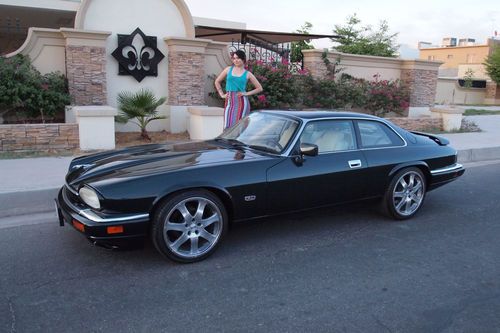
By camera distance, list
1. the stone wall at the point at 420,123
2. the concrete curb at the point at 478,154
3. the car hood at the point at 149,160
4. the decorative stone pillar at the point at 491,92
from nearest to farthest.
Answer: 1. the car hood at the point at 149,160
2. the concrete curb at the point at 478,154
3. the stone wall at the point at 420,123
4. the decorative stone pillar at the point at 491,92

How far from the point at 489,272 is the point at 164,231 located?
289cm

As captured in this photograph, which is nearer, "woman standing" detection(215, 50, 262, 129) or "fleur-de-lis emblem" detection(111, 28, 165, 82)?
"woman standing" detection(215, 50, 262, 129)

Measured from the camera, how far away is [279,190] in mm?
4484

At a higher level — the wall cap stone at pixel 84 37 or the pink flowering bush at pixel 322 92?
the wall cap stone at pixel 84 37

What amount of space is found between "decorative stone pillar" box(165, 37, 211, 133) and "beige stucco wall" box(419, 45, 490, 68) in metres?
45.5

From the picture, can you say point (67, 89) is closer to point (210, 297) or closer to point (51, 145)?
point (51, 145)

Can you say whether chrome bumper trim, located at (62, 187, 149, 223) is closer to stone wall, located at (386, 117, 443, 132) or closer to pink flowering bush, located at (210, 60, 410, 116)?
pink flowering bush, located at (210, 60, 410, 116)

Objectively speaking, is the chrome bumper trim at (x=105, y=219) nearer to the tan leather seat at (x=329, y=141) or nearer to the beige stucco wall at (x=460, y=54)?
the tan leather seat at (x=329, y=141)

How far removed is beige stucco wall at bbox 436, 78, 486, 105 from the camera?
27672 millimetres

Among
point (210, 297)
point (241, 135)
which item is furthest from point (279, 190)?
point (210, 297)

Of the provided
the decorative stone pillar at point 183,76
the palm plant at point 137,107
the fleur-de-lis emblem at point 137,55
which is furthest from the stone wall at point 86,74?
the decorative stone pillar at point 183,76

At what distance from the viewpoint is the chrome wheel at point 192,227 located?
13.0ft

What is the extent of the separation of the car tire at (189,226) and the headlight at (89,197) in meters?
0.49

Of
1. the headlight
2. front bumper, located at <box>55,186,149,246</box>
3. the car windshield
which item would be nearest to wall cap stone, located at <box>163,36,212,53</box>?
the car windshield
